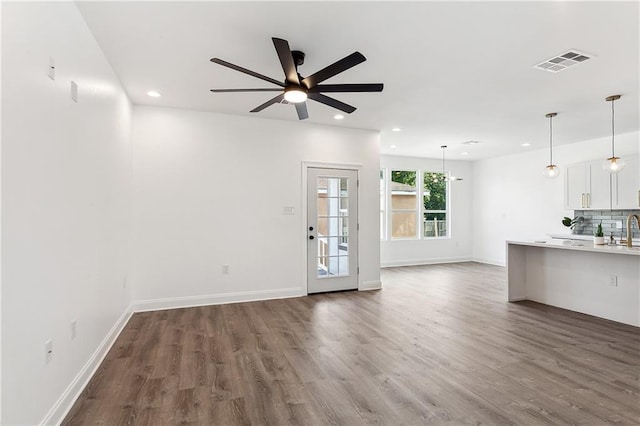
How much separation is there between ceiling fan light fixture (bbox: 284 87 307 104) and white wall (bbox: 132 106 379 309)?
230 cm

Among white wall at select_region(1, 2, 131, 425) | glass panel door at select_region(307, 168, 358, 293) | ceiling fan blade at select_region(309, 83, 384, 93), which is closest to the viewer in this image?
white wall at select_region(1, 2, 131, 425)

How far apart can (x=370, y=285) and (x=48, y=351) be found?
4636mm

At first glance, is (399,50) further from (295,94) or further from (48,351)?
(48,351)

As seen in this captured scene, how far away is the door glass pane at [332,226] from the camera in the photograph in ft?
18.4

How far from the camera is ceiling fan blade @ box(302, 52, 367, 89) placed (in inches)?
93.5

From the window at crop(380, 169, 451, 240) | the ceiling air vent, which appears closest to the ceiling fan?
the ceiling air vent

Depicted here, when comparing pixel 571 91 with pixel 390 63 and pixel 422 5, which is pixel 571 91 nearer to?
pixel 390 63

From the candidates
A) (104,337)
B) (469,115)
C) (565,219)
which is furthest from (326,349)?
(565,219)

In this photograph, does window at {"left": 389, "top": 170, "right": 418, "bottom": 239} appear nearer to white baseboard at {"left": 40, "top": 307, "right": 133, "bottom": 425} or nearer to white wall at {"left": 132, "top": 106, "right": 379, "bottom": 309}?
white wall at {"left": 132, "top": 106, "right": 379, "bottom": 309}

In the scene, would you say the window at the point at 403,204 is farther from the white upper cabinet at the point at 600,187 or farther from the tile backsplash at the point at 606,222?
the tile backsplash at the point at 606,222

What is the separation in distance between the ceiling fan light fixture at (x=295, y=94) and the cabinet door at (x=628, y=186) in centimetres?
616

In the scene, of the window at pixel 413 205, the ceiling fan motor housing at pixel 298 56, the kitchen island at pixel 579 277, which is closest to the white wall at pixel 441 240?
the window at pixel 413 205

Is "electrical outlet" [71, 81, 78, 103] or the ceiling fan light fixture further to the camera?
the ceiling fan light fixture

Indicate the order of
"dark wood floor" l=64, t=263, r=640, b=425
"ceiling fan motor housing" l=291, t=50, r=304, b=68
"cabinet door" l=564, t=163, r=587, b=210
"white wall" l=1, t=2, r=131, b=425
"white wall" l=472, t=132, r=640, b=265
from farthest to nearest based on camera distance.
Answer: "white wall" l=472, t=132, r=640, b=265
"cabinet door" l=564, t=163, r=587, b=210
"ceiling fan motor housing" l=291, t=50, r=304, b=68
"dark wood floor" l=64, t=263, r=640, b=425
"white wall" l=1, t=2, r=131, b=425
